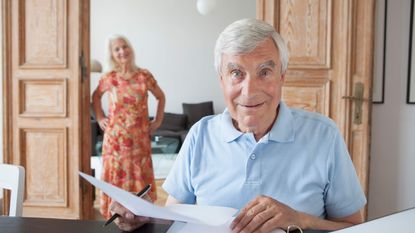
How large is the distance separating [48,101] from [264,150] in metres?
2.22

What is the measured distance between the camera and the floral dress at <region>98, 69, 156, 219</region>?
3.22 m

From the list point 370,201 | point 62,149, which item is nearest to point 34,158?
point 62,149

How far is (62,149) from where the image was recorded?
2928 mm

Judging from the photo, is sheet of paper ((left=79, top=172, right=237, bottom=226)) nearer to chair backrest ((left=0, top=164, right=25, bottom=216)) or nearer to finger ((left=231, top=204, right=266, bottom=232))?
finger ((left=231, top=204, right=266, bottom=232))

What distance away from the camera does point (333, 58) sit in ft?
8.79

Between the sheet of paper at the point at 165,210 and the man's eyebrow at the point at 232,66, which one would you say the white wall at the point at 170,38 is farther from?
the sheet of paper at the point at 165,210

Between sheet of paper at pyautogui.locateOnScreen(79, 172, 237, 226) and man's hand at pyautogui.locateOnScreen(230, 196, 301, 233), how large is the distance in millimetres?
29

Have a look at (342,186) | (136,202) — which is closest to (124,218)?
(136,202)

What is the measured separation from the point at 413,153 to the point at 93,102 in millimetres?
2489

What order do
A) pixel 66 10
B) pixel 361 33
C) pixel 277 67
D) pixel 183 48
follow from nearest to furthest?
pixel 277 67, pixel 361 33, pixel 66 10, pixel 183 48

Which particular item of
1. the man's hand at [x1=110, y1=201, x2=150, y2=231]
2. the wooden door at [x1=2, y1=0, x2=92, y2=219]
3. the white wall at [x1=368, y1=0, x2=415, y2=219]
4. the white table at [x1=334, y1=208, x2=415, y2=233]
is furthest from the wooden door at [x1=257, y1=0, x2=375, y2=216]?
→ the white table at [x1=334, y1=208, x2=415, y2=233]

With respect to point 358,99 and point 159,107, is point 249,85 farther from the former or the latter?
point 159,107

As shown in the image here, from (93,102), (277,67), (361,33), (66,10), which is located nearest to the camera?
(277,67)

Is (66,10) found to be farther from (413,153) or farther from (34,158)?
(413,153)
